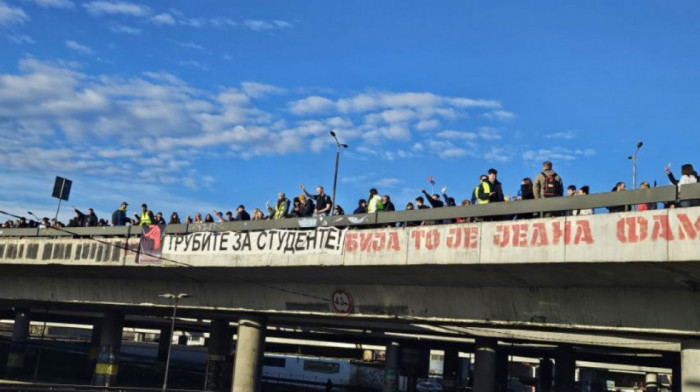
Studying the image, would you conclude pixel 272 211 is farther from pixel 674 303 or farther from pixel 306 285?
pixel 674 303

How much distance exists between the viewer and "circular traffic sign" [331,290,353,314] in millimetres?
23516

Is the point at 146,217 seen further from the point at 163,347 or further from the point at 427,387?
the point at 163,347

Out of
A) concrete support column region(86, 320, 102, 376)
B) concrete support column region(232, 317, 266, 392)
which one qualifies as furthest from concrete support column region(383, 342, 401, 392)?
concrete support column region(232, 317, 266, 392)

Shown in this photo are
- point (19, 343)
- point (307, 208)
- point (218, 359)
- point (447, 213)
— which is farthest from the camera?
point (19, 343)

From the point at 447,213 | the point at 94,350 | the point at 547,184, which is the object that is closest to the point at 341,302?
the point at 447,213

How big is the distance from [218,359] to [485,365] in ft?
46.4

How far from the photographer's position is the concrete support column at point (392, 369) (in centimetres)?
5485

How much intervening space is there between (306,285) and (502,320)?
293 inches

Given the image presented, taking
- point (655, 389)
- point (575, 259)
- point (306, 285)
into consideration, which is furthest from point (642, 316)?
point (655, 389)

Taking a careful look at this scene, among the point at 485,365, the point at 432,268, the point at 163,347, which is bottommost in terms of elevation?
the point at 163,347

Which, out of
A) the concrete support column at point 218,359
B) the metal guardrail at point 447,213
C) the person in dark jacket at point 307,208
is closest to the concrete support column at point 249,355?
the metal guardrail at point 447,213

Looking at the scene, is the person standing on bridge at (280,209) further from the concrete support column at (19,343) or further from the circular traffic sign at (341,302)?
the concrete support column at (19,343)

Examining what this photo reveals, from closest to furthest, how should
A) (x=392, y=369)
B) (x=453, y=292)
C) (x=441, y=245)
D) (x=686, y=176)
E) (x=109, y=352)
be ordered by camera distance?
(x=686, y=176) < (x=441, y=245) < (x=453, y=292) < (x=109, y=352) < (x=392, y=369)

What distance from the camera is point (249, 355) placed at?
26.8 meters
